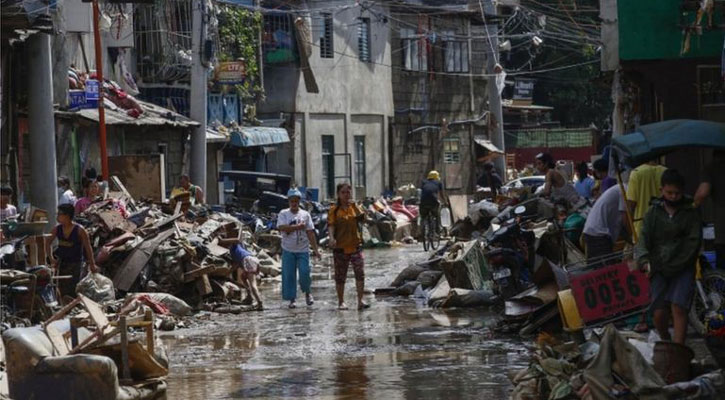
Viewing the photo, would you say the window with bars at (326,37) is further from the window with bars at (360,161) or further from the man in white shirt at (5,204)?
the man in white shirt at (5,204)

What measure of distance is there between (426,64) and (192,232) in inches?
1246

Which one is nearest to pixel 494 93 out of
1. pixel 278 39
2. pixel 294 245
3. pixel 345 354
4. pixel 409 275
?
pixel 278 39

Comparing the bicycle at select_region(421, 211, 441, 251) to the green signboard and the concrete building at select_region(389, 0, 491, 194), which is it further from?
the concrete building at select_region(389, 0, 491, 194)

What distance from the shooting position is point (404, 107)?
51.9 meters

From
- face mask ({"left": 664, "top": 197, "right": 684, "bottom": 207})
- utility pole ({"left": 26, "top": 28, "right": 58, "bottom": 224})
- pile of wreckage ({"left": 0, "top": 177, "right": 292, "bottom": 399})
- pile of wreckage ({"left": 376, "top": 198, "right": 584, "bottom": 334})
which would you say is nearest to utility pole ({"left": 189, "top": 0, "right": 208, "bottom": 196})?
pile of wreckage ({"left": 0, "top": 177, "right": 292, "bottom": 399})

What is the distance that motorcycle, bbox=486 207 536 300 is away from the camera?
17.1 meters

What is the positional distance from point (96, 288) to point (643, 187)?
7.27 m

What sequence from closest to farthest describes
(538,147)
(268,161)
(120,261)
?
1. (120,261)
2. (268,161)
3. (538,147)

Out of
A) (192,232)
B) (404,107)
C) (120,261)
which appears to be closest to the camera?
(120,261)

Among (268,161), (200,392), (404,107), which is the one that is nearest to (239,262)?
(200,392)

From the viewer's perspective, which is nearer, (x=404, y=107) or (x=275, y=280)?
(x=275, y=280)

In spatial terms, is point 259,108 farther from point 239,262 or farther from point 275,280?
point 239,262

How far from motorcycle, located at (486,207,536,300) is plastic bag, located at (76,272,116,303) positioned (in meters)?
4.69

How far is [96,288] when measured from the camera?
18.1 m
